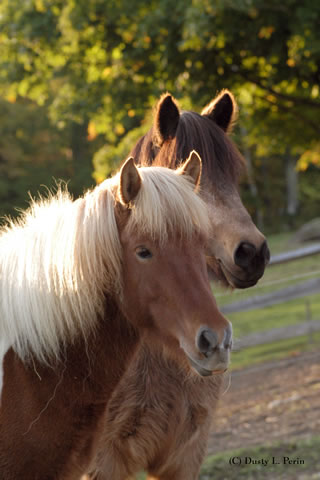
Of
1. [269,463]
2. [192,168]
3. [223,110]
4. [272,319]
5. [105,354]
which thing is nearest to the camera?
[105,354]

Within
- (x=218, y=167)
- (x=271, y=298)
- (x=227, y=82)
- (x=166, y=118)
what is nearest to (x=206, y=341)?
(x=218, y=167)

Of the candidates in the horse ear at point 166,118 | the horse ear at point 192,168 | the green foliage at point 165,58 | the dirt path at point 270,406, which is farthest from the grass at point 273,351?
the horse ear at point 192,168

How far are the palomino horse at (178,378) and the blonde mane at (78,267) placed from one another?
708 millimetres

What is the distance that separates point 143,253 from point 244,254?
0.94 meters

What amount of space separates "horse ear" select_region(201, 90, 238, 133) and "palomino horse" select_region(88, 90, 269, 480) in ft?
0.69

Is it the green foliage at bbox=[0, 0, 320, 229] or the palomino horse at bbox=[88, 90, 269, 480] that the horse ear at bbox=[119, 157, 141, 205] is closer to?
the palomino horse at bbox=[88, 90, 269, 480]

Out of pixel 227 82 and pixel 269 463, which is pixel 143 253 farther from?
pixel 227 82

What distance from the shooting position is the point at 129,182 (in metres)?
2.64

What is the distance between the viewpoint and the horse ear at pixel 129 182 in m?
2.59

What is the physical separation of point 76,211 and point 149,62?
7331mm

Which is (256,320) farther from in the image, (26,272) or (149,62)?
(26,272)

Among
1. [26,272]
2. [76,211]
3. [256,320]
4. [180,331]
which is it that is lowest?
[256,320]

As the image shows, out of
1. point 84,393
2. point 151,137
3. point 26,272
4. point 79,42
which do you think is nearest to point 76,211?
point 26,272

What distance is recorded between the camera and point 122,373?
9.23ft
